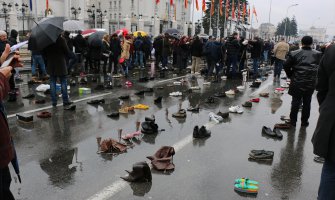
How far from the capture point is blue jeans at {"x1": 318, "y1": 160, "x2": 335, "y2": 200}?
9.57 feet

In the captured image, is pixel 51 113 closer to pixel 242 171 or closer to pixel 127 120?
pixel 127 120

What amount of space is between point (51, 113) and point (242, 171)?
528 centimetres

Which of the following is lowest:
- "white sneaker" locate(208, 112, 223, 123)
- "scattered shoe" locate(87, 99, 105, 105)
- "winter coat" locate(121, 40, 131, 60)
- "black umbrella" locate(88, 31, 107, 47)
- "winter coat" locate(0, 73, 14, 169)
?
"white sneaker" locate(208, 112, 223, 123)

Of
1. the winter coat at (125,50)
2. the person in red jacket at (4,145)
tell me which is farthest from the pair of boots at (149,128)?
the winter coat at (125,50)

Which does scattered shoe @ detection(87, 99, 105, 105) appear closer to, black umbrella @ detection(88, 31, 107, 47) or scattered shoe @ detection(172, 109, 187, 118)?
scattered shoe @ detection(172, 109, 187, 118)

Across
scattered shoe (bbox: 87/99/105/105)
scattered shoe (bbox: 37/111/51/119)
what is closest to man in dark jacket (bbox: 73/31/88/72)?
scattered shoe (bbox: 87/99/105/105)

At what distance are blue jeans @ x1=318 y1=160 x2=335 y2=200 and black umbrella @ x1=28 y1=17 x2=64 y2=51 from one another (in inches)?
258

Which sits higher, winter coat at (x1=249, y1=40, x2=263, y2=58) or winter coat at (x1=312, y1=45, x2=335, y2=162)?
winter coat at (x1=249, y1=40, x2=263, y2=58)

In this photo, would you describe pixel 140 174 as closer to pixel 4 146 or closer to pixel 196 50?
pixel 4 146

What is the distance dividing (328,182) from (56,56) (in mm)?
7361

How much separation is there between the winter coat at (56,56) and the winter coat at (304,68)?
220 inches

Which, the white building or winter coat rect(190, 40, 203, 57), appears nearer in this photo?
winter coat rect(190, 40, 203, 57)

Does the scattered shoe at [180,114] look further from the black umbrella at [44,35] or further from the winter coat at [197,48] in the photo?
the winter coat at [197,48]

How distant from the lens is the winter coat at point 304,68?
7270mm
